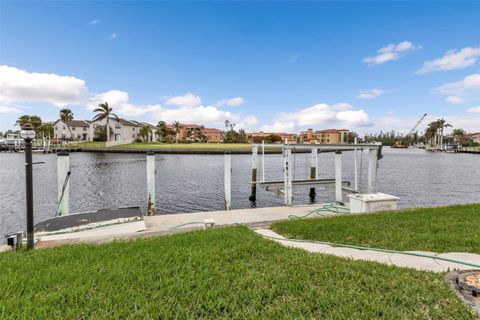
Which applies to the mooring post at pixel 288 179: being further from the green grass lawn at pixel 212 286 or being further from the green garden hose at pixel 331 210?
the green grass lawn at pixel 212 286

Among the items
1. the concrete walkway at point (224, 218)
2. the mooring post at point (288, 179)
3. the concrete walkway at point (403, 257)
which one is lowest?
the concrete walkway at point (224, 218)

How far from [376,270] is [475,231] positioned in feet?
11.7

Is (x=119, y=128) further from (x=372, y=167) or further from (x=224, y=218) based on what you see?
(x=372, y=167)

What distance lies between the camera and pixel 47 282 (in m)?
3.21

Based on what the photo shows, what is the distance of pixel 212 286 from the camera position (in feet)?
10.2

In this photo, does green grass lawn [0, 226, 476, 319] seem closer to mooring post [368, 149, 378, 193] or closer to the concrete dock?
the concrete dock

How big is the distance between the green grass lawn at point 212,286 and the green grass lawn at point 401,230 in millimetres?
1466

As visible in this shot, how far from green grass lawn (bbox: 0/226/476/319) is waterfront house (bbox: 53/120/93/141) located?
90.1 meters

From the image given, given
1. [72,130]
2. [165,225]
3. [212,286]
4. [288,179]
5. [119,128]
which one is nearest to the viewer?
[212,286]

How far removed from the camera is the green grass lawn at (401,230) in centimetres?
485

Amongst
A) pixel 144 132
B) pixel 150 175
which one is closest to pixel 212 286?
pixel 150 175

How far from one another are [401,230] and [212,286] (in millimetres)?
4527

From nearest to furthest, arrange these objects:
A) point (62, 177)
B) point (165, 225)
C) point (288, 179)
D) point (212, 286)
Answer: point (212, 286) → point (165, 225) → point (62, 177) → point (288, 179)

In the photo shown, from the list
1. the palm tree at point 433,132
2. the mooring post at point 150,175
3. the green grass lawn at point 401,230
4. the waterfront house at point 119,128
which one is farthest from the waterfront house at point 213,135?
the green grass lawn at point 401,230
